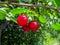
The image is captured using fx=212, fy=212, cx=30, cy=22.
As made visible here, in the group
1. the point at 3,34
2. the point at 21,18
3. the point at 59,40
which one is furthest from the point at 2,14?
the point at 59,40

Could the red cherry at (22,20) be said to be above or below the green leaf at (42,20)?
above

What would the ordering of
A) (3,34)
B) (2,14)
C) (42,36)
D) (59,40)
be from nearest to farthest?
(2,14)
(3,34)
(42,36)
(59,40)

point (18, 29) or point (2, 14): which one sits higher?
point (2, 14)

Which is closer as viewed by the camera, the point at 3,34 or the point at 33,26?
the point at 33,26

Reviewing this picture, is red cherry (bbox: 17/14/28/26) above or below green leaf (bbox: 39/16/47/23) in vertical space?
above

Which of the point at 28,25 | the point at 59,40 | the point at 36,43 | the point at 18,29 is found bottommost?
Result: the point at 59,40

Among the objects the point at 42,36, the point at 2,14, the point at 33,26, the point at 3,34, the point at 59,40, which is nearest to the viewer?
the point at 2,14

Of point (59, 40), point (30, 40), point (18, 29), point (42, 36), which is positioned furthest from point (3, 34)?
point (59, 40)

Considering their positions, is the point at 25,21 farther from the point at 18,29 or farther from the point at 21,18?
the point at 18,29

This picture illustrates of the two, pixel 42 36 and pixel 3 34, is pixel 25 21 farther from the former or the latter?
pixel 42 36

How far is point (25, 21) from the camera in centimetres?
83

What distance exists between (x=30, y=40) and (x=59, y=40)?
231cm

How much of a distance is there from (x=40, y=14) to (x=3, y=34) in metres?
3.93

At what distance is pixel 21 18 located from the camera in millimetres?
838
